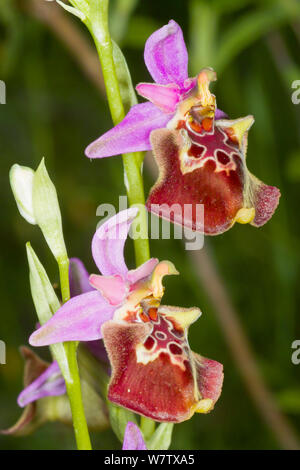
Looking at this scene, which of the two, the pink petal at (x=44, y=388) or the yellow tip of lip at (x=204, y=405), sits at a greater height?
the yellow tip of lip at (x=204, y=405)

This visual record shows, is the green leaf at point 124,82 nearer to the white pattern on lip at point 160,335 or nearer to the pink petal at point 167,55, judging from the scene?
the pink petal at point 167,55

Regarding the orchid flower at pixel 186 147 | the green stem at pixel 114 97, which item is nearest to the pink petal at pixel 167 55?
the orchid flower at pixel 186 147

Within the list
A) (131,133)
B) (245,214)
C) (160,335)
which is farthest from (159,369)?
(131,133)

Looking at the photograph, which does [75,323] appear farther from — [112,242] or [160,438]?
[160,438]

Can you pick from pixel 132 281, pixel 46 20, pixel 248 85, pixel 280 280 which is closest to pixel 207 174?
pixel 132 281

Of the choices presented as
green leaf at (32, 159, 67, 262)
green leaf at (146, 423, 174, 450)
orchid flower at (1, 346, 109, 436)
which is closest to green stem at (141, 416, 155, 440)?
green leaf at (146, 423, 174, 450)

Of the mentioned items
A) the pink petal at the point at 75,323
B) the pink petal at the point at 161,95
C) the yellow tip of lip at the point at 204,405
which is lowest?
the yellow tip of lip at the point at 204,405

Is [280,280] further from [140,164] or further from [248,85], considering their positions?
[140,164]
